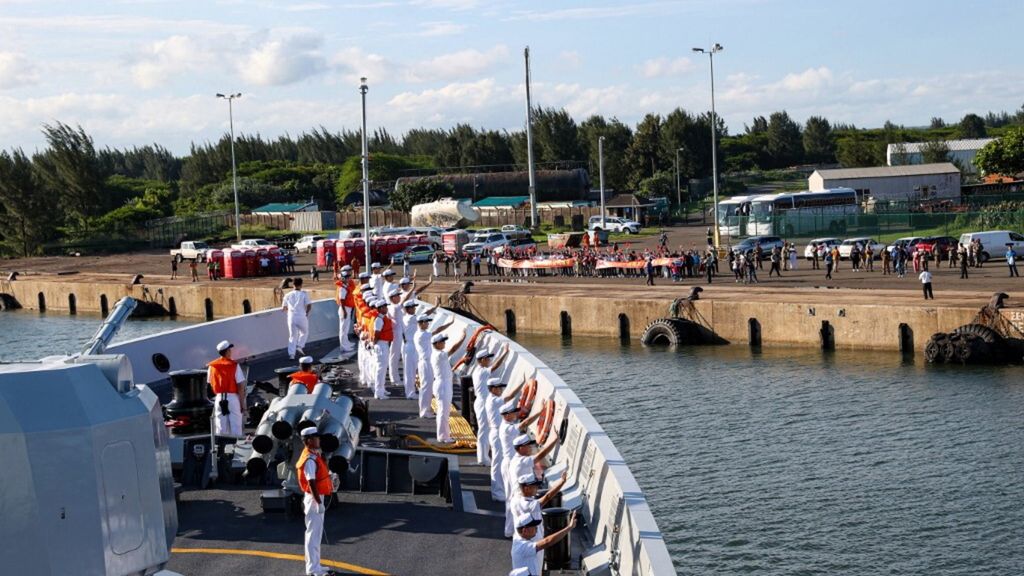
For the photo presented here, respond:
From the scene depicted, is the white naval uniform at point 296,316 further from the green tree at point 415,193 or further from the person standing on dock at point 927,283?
the green tree at point 415,193

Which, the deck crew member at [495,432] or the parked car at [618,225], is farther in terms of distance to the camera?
the parked car at [618,225]

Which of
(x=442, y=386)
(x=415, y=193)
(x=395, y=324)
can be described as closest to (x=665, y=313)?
(x=395, y=324)

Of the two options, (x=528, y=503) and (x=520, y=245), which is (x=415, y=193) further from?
(x=528, y=503)

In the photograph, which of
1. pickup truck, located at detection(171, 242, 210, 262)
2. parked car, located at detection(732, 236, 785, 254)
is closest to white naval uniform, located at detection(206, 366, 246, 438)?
parked car, located at detection(732, 236, 785, 254)

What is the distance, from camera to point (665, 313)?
44406 mm

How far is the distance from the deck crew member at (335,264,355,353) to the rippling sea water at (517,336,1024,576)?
638 centimetres

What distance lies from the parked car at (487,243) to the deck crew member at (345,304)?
4037 centimetres

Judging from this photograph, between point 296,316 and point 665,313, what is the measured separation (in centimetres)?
2282

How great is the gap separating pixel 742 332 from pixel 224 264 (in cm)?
3390

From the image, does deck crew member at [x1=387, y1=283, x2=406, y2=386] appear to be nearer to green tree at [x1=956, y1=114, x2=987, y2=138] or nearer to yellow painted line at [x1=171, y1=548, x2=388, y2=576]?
yellow painted line at [x1=171, y1=548, x2=388, y2=576]

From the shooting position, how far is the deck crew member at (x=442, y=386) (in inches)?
663

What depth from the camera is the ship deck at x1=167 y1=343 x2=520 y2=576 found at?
1171 centimetres

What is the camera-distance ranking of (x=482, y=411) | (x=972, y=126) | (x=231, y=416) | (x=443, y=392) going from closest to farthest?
(x=482, y=411), (x=231, y=416), (x=443, y=392), (x=972, y=126)

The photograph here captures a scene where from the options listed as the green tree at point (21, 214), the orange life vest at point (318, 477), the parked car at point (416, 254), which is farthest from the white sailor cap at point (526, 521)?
the green tree at point (21, 214)
